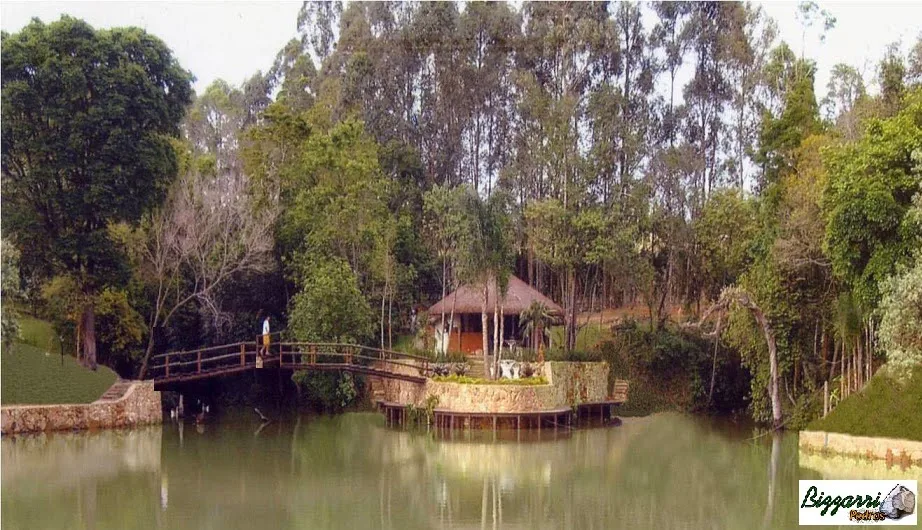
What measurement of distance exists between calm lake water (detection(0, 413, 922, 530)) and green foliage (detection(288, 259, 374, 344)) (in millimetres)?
3072

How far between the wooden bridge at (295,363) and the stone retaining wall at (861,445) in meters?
9.69

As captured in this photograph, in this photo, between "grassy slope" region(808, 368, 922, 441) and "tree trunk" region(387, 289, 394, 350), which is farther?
"tree trunk" region(387, 289, 394, 350)

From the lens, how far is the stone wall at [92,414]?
22109 millimetres

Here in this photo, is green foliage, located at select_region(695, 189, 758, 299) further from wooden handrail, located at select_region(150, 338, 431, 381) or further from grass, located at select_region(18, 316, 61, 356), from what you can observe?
grass, located at select_region(18, 316, 61, 356)

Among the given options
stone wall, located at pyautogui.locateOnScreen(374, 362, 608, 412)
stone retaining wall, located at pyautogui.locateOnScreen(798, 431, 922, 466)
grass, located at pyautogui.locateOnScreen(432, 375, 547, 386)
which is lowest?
stone retaining wall, located at pyautogui.locateOnScreen(798, 431, 922, 466)

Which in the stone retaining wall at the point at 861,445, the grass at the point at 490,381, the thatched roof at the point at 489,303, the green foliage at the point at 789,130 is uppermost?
the green foliage at the point at 789,130

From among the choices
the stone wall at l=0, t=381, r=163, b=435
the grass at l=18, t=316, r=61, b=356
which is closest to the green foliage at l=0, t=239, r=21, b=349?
the stone wall at l=0, t=381, r=163, b=435

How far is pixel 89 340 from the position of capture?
81.5 feet

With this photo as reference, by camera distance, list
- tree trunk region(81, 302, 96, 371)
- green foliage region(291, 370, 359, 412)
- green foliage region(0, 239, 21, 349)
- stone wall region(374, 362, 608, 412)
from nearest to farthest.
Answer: green foliage region(0, 239, 21, 349) → stone wall region(374, 362, 608, 412) → tree trunk region(81, 302, 96, 371) → green foliage region(291, 370, 359, 412)

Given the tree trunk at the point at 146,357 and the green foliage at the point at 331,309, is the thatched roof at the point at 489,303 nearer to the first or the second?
the green foliage at the point at 331,309

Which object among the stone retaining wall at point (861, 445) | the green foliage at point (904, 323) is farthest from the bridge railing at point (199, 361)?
the green foliage at point (904, 323)

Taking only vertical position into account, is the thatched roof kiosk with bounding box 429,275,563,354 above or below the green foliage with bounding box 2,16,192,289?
below

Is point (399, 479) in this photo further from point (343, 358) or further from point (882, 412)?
point (343, 358)

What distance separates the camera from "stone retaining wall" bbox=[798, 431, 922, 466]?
18.2 metres
